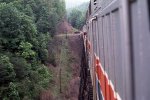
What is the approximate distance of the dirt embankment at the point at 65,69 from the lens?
904 inches

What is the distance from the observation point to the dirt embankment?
2296 centimetres

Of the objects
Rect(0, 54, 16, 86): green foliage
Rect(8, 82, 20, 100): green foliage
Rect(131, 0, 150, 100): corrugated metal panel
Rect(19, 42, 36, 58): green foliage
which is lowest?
Rect(8, 82, 20, 100): green foliage

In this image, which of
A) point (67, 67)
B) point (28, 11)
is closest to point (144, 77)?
point (28, 11)

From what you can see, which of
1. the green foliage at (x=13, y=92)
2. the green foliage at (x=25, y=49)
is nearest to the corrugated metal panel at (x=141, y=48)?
the green foliage at (x=13, y=92)

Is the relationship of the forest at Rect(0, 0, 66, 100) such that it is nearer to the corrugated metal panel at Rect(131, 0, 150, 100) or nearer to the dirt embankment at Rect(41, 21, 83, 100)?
the dirt embankment at Rect(41, 21, 83, 100)

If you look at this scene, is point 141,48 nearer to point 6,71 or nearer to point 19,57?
point 6,71

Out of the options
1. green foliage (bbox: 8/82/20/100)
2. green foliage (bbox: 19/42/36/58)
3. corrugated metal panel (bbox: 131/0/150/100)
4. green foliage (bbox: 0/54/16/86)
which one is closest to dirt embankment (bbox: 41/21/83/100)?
green foliage (bbox: 19/42/36/58)

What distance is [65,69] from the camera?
29172mm

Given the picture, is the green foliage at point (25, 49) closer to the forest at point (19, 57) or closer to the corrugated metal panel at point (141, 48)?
the forest at point (19, 57)

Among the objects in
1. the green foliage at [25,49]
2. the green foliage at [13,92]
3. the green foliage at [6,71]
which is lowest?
the green foliage at [13,92]

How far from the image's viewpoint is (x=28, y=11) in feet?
89.1

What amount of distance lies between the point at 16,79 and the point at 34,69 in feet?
12.1

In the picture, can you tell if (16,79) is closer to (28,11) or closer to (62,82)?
(62,82)

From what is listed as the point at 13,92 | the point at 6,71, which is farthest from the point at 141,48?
the point at 6,71
